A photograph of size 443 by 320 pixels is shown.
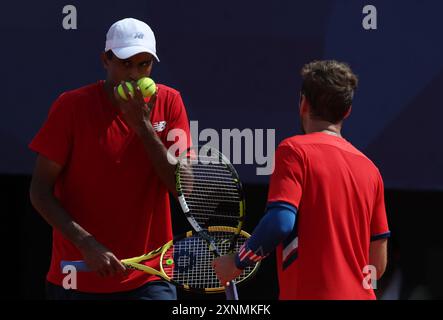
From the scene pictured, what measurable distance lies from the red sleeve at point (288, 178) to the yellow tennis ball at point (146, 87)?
72cm

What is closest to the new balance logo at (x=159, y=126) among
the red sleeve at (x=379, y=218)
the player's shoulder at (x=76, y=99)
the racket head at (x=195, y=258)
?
the player's shoulder at (x=76, y=99)

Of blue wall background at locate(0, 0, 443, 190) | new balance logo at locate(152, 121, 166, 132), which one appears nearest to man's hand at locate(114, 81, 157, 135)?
new balance logo at locate(152, 121, 166, 132)

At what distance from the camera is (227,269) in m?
3.28

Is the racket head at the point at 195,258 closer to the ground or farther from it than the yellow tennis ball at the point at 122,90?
closer to the ground

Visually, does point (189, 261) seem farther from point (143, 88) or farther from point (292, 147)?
point (292, 147)

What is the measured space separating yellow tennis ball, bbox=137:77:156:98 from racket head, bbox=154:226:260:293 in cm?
54

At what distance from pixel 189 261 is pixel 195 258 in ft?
0.09

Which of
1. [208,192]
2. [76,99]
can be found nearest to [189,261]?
[208,192]

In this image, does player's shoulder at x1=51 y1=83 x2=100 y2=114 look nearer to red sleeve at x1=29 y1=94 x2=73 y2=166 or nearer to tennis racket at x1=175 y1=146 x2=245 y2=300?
red sleeve at x1=29 y1=94 x2=73 y2=166

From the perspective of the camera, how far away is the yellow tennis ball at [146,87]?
11.9 feet

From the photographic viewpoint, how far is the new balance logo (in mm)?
3736

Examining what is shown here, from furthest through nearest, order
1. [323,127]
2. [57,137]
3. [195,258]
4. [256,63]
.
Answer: [256,63]
[195,258]
[57,137]
[323,127]

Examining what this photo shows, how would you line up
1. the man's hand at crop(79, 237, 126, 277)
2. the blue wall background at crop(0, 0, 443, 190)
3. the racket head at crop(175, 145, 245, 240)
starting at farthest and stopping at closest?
the blue wall background at crop(0, 0, 443, 190) → the racket head at crop(175, 145, 245, 240) → the man's hand at crop(79, 237, 126, 277)

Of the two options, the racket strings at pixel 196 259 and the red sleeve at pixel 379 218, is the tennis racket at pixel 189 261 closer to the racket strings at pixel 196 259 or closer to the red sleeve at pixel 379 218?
the racket strings at pixel 196 259
